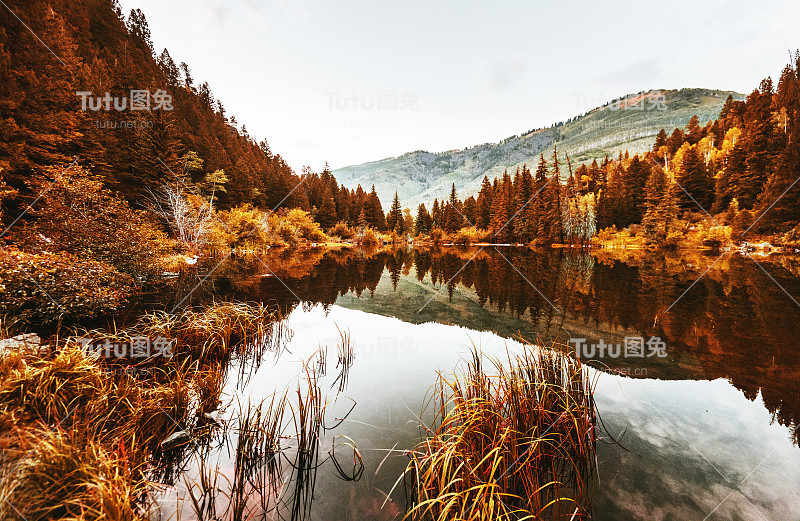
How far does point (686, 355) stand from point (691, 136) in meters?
76.5

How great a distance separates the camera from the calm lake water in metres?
2.58

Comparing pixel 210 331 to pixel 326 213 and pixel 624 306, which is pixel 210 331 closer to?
pixel 624 306

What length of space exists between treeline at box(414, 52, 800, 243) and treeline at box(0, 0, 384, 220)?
3760cm

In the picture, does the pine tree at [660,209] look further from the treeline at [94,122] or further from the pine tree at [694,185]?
the treeline at [94,122]

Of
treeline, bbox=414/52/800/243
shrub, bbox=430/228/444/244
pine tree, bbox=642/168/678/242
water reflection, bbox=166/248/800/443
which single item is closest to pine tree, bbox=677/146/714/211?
treeline, bbox=414/52/800/243

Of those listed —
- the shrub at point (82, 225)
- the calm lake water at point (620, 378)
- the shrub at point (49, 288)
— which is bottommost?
the calm lake water at point (620, 378)

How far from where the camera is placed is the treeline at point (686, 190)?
26586 mm

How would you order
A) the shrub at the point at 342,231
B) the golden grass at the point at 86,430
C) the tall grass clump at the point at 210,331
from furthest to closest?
the shrub at the point at 342,231, the tall grass clump at the point at 210,331, the golden grass at the point at 86,430

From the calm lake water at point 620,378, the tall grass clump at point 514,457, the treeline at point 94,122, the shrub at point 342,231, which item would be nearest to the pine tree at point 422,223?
the shrub at point 342,231

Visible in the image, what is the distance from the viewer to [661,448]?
10.4ft

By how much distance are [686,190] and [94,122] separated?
6187 centimetres

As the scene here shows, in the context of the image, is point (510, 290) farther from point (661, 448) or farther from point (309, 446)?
point (309, 446)

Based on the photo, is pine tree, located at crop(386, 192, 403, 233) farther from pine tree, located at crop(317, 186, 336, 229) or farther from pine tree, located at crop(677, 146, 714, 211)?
pine tree, located at crop(677, 146, 714, 211)

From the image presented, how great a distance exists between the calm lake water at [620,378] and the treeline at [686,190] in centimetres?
2428
